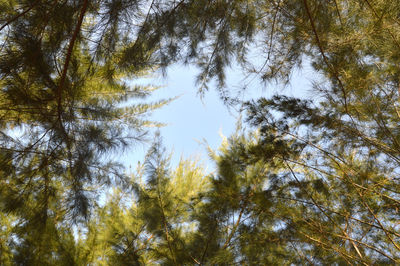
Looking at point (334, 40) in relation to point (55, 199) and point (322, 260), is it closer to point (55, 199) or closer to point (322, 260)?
point (322, 260)

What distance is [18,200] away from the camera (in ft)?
7.68

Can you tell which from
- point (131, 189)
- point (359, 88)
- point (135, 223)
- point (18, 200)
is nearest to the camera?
point (18, 200)

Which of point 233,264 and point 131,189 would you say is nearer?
point 233,264

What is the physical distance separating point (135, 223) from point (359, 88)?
289cm

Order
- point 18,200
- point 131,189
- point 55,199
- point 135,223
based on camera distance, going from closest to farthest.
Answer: point 18,200
point 55,199
point 131,189
point 135,223

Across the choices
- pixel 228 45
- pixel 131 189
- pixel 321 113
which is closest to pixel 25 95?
pixel 131 189

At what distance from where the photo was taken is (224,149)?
3721mm

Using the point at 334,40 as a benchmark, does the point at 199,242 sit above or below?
below

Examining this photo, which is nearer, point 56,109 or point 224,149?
point 56,109

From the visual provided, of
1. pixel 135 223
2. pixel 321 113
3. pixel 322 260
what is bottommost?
pixel 322 260

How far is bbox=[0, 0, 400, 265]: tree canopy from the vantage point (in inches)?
88.2

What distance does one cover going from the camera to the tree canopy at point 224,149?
2240 millimetres

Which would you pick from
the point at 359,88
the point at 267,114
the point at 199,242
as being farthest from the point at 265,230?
the point at 359,88

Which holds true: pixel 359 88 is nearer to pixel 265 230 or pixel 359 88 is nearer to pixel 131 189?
pixel 265 230
